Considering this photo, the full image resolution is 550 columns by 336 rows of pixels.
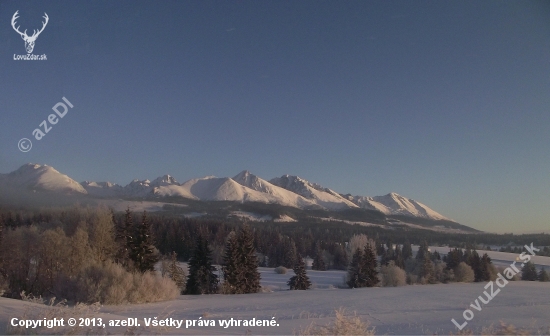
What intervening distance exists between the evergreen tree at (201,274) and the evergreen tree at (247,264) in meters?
3.17

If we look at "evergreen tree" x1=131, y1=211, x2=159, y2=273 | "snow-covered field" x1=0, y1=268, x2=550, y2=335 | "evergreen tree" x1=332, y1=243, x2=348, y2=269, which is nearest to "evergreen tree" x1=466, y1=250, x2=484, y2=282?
"snow-covered field" x1=0, y1=268, x2=550, y2=335

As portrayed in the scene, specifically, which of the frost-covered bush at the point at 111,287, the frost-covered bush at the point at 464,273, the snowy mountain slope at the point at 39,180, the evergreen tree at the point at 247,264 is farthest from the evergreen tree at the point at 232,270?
the frost-covered bush at the point at 464,273

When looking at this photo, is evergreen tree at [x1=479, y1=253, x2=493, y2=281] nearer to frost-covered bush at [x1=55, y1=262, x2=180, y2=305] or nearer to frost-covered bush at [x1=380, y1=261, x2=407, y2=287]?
frost-covered bush at [x1=380, y1=261, x2=407, y2=287]

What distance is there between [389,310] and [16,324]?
18.2 meters

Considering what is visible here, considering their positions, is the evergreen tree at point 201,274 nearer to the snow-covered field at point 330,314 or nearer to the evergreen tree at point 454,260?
the snow-covered field at point 330,314

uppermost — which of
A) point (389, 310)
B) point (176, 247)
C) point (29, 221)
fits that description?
point (29, 221)

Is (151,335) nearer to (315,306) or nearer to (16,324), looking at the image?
(16,324)

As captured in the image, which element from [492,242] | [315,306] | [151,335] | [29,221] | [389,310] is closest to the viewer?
[151,335]

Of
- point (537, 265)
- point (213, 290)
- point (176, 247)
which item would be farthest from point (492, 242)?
point (213, 290)

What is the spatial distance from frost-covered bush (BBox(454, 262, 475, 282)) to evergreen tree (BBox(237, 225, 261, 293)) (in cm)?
3050

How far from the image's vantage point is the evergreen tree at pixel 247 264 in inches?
1451

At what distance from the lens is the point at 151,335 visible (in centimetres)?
800

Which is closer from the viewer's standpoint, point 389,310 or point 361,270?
point 389,310
